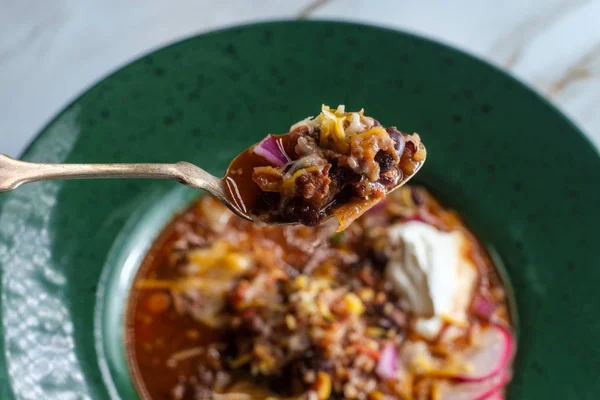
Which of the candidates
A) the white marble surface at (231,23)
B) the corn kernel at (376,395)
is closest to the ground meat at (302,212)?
the corn kernel at (376,395)

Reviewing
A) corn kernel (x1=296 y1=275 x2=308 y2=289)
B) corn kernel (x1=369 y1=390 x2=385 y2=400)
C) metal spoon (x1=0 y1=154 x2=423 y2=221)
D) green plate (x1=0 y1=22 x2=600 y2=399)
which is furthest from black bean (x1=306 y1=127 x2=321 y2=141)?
corn kernel (x1=369 y1=390 x2=385 y2=400)

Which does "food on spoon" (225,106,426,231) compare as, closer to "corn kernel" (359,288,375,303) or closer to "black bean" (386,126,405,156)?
"black bean" (386,126,405,156)

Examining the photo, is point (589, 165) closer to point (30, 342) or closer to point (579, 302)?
point (579, 302)

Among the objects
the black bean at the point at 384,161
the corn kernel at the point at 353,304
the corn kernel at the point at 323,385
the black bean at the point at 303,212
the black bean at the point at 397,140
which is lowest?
the corn kernel at the point at 323,385

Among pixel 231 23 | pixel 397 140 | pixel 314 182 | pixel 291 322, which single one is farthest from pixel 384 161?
pixel 231 23

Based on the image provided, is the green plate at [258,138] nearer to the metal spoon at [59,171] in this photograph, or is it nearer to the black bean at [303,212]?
the metal spoon at [59,171]

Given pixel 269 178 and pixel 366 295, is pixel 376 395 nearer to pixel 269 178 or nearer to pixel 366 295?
pixel 366 295
